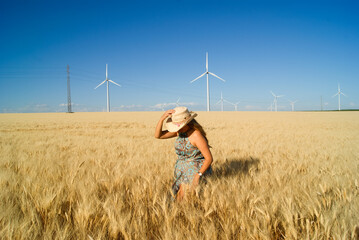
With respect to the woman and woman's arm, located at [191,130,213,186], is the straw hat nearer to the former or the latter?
the woman

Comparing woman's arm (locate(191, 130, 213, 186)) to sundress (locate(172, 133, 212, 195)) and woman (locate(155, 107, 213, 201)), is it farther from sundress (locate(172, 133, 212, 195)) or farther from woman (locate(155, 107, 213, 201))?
sundress (locate(172, 133, 212, 195))

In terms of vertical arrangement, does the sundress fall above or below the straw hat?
below

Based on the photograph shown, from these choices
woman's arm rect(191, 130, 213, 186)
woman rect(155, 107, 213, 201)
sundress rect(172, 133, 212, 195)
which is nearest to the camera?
woman's arm rect(191, 130, 213, 186)

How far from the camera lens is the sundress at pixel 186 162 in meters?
3.02

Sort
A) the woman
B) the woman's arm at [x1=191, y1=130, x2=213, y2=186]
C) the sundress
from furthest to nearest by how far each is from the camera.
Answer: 1. the sundress
2. the woman
3. the woman's arm at [x1=191, y1=130, x2=213, y2=186]

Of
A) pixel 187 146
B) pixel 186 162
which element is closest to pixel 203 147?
pixel 187 146

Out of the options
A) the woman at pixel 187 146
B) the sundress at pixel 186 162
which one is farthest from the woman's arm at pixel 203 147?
the sundress at pixel 186 162

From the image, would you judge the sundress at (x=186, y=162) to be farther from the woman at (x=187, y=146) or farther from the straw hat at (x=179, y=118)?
the straw hat at (x=179, y=118)

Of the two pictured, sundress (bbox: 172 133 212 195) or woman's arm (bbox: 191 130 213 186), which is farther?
sundress (bbox: 172 133 212 195)

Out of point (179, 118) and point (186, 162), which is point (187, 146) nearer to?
point (186, 162)

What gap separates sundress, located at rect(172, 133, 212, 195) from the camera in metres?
3.02

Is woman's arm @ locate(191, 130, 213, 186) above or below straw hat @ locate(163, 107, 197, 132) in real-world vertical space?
below

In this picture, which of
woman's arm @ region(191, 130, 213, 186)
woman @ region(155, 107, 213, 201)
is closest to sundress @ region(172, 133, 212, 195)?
woman @ region(155, 107, 213, 201)

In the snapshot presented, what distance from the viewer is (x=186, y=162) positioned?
3.14 metres
